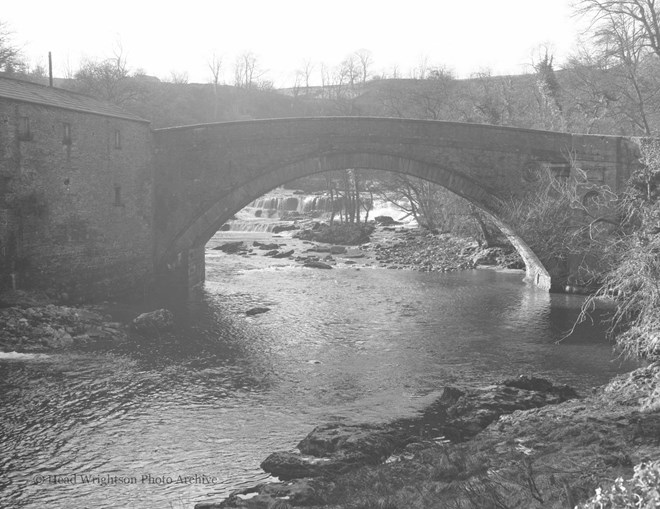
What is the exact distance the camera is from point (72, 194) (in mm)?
18672

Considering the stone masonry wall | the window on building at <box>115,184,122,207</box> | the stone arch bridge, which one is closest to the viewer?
the stone masonry wall

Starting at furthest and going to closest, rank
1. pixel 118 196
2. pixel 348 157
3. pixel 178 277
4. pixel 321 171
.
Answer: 1. pixel 178 277
2. pixel 321 171
3. pixel 348 157
4. pixel 118 196

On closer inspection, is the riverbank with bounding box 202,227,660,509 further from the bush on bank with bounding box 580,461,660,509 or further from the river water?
the bush on bank with bounding box 580,461,660,509

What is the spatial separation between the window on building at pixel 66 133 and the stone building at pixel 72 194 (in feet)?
0.10

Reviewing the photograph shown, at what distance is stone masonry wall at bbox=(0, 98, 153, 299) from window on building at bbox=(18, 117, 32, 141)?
26mm

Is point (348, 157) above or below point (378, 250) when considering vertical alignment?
above

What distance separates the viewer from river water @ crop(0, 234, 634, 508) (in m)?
8.79

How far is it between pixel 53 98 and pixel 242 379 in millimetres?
10802

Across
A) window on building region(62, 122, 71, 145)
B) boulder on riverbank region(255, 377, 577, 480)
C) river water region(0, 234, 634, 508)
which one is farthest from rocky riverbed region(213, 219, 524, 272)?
boulder on riverbank region(255, 377, 577, 480)

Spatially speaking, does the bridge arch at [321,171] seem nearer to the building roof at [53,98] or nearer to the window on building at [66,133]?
the building roof at [53,98]

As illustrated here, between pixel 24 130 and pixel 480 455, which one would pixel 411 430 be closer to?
pixel 480 455

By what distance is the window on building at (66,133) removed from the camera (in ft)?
59.7

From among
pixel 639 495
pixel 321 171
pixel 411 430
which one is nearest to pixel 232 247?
pixel 321 171

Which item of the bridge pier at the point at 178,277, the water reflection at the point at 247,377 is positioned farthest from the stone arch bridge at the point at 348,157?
the water reflection at the point at 247,377
